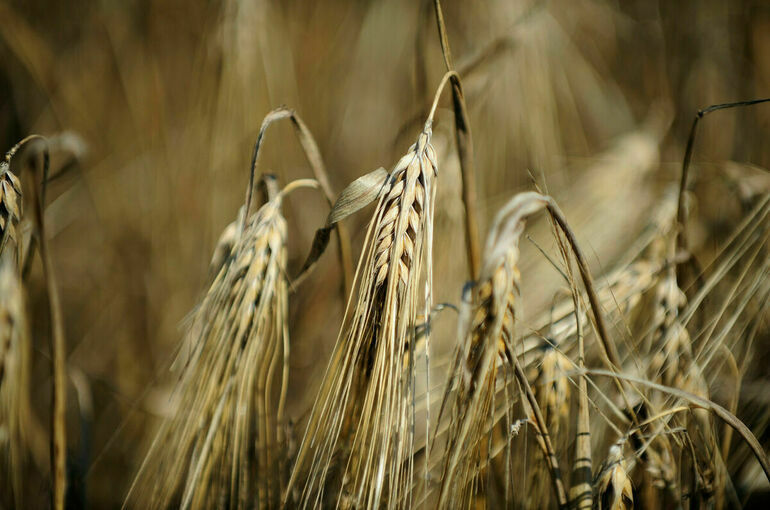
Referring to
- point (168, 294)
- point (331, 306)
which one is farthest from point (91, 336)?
point (331, 306)

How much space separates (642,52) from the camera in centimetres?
107

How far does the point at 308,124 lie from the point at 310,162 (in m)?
0.56

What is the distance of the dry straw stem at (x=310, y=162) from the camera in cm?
40

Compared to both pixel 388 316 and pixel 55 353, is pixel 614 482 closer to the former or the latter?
pixel 388 316

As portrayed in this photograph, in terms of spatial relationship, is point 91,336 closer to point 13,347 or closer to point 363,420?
point 13,347

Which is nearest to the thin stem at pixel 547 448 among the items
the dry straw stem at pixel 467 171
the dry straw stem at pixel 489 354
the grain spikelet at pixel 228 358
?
the dry straw stem at pixel 489 354

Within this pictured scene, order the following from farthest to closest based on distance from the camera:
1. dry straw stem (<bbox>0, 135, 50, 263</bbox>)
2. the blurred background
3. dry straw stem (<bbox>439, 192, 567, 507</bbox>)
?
the blurred background
dry straw stem (<bbox>0, 135, 50, 263</bbox>)
dry straw stem (<bbox>439, 192, 567, 507</bbox>)

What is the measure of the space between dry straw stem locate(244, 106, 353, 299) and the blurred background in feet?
0.62

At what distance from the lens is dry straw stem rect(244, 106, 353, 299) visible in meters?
0.40

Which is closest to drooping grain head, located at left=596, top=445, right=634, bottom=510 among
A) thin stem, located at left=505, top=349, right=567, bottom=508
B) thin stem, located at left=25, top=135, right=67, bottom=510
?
thin stem, located at left=505, top=349, right=567, bottom=508

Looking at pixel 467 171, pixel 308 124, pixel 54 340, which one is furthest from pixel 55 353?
pixel 308 124

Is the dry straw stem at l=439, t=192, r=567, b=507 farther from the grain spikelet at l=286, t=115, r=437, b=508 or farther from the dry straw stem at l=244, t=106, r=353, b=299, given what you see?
the dry straw stem at l=244, t=106, r=353, b=299

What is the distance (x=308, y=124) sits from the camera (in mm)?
1002

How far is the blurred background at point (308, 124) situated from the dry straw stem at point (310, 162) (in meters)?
0.19
